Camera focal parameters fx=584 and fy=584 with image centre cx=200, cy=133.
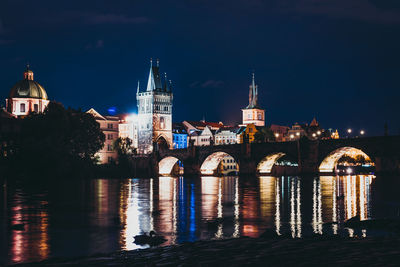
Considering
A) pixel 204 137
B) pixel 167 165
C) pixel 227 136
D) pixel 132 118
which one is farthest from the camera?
pixel 204 137

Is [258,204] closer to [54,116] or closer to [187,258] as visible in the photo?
[187,258]

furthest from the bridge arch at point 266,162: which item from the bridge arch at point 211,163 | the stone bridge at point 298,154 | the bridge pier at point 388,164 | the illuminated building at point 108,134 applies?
the illuminated building at point 108,134

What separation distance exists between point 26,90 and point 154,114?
37374 mm

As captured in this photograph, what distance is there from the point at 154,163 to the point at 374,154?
60.0 metres

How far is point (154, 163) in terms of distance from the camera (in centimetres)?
13062

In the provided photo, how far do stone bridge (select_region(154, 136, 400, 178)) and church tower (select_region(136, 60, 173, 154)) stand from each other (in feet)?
126

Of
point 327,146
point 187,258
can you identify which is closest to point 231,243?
point 187,258

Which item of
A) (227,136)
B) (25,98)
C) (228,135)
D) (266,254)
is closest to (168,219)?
(266,254)

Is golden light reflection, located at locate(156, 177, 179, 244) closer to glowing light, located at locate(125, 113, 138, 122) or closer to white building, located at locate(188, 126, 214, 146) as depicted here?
glowing light, located at locate(125, 113, 138, 122)

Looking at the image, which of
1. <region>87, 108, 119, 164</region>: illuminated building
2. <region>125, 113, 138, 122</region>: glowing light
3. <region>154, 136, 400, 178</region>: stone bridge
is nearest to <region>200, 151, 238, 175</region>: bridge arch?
<region>154, 136, 400, 178</region>: stone bridge

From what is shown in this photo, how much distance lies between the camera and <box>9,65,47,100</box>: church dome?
15562cm

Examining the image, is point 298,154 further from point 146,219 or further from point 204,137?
point 204,137

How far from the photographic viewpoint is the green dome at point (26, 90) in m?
156

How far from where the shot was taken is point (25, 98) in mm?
154875
